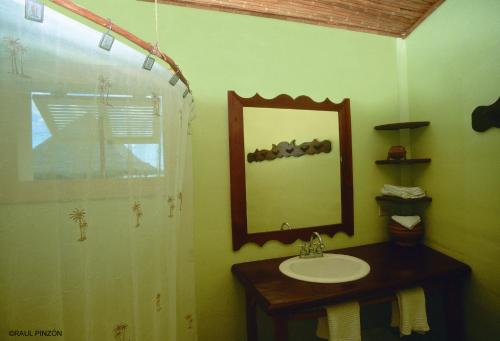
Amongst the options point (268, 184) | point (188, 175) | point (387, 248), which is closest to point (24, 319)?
point (188, 175)

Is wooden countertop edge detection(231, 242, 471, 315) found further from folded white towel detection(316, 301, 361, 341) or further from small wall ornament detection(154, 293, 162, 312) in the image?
small wall ornament detection(154, 293, 162, 312)

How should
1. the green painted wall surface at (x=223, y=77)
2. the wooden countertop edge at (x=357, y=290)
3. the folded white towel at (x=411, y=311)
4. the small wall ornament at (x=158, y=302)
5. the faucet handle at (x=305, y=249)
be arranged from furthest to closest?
the faucet handle at (x=305, y=249)
the green painted wall surface at (x=223, y=77)
the folded white towel at (x=411, y=311)
the wooden countertop edge at (x=357, y=290)
the small wall ornament at (x=158, y=302)

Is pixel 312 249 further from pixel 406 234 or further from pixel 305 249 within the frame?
pixel 406 234

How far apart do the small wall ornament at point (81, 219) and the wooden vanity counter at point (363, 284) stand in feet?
2.50

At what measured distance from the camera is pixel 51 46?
0.55 m

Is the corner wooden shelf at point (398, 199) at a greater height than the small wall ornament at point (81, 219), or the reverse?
the small wall ornament at point (81, 219)

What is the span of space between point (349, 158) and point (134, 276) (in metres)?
1.43

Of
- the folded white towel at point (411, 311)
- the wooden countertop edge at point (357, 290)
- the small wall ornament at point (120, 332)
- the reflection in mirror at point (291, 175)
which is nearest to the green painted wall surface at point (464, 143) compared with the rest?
the wooden countertop edge at point (357, 290)

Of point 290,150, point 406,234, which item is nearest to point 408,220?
point 406,234

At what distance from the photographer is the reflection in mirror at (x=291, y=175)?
4.98ft

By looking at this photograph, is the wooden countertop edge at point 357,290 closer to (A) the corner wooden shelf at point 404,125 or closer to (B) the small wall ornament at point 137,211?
(B) the small wall ornament at point 137,211

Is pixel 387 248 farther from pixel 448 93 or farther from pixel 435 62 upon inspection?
pixel 435 62

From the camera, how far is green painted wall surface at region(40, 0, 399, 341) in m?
1.41

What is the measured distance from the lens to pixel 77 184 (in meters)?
0.57
